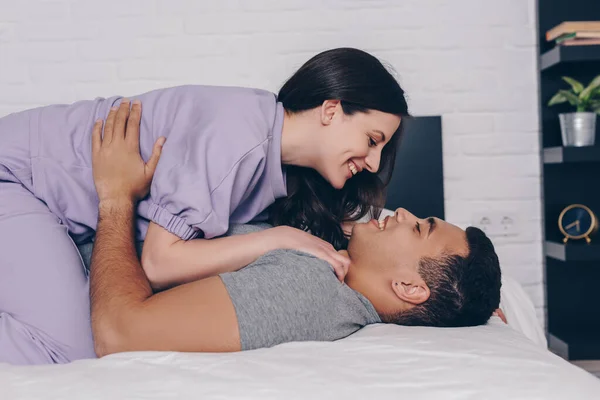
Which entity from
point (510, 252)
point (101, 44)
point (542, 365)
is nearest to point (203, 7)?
point (101, 44)

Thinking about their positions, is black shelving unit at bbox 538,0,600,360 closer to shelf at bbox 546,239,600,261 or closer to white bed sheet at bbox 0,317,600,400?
shelf at bbox 546,239,600,261

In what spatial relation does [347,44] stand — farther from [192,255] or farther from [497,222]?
[192,255]

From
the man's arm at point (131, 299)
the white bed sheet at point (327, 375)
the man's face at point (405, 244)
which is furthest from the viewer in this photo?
the man's face at point (405, 244)

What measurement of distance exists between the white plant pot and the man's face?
4.38 feet

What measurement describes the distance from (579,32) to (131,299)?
2.01m

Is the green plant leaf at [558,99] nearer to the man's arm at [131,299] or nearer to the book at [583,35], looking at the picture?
the book at [583,35]

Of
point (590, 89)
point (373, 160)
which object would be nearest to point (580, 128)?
point (590, 89)

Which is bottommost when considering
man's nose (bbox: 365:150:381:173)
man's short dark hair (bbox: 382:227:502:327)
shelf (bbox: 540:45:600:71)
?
man's short dark hair (bbox: 382:227:502:327)

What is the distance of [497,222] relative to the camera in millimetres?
2699

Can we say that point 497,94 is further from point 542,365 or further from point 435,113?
point 542,365

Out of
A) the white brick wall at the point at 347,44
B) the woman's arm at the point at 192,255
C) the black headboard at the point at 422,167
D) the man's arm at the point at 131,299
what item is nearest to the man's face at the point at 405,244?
the woman's arm at the point at 192,255

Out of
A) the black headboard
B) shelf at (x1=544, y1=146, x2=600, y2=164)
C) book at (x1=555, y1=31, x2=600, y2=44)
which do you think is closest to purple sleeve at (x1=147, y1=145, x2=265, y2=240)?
the black headboard

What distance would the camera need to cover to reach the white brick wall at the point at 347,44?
8.72 feet

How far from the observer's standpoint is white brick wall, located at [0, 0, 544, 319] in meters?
2.66
